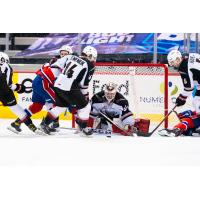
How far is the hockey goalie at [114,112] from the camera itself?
425cm


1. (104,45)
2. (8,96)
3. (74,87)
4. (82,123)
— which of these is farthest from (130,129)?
(104,45)

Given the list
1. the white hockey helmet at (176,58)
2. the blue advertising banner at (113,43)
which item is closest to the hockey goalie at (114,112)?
the white hockey helmet at (176,58)

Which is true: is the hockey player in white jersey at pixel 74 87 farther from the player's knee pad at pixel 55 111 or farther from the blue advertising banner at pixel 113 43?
the blue advertising banner at pixel 113 43

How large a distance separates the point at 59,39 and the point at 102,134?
4.61 metres

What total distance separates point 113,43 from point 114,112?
392 cm

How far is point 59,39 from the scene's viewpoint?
28.2ft

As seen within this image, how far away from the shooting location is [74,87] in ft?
13.4

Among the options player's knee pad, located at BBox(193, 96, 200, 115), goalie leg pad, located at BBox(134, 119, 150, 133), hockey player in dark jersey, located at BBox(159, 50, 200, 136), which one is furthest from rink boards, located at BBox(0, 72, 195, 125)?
hockey player in dark jersey, located at BBox(159, 50, 200, 136)

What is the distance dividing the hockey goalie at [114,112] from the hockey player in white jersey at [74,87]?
0.19 metres

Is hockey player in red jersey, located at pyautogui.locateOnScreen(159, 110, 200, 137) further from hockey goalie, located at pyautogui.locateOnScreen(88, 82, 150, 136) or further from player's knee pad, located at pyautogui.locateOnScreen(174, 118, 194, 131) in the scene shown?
hockey goalie, located at pyautogui.locateOnScreen(88, 82, 150, 136)
